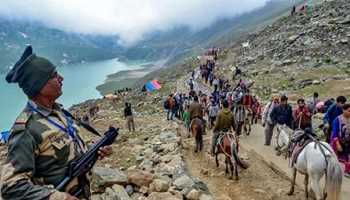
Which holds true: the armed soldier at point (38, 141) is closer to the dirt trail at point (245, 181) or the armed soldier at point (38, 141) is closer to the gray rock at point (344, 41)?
the dirt trail at point (245, 181)

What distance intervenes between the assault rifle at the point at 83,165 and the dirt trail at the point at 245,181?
752cm

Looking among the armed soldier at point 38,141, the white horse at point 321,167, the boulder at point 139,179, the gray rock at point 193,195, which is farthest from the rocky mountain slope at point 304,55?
the armed soldier at point 38,141

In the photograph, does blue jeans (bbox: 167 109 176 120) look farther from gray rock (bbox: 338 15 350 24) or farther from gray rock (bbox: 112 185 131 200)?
gray rock (bbox: 338 15 350 24)

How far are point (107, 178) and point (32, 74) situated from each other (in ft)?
25.5

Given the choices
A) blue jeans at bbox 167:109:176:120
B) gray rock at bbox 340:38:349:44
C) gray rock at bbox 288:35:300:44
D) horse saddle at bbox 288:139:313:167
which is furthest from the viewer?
gray rock at bbox 288:35:300:44

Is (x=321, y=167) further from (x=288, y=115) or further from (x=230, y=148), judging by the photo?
(x=288, y=115)

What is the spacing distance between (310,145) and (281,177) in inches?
146

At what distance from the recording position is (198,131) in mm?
16328

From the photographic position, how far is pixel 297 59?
135 ft

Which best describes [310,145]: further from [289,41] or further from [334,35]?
[289,41]

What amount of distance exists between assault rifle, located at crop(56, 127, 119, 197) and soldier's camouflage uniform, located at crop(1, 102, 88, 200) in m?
0.04

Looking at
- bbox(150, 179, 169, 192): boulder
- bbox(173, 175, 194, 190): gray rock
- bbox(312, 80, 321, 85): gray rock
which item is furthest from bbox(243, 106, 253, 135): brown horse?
bbox(312, 80, 321, 85): gray rock

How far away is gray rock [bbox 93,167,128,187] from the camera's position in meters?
11.0

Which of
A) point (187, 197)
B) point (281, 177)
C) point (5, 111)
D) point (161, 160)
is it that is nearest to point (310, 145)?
A: point (187, 197)
